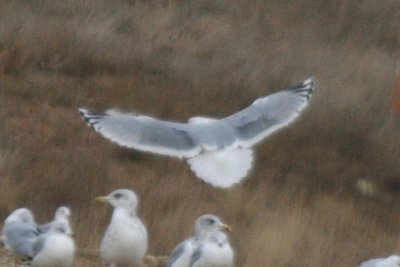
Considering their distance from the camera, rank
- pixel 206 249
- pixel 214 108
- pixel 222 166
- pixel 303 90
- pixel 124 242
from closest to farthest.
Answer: pixel 206 249
pixel 124 242
pixel 222 166
pixel 303 90
pixel 214 108

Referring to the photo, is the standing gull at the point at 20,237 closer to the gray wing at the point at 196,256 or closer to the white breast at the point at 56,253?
the white breast at the point at 56,253

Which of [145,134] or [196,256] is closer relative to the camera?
[196,256]

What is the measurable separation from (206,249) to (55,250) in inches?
30.8

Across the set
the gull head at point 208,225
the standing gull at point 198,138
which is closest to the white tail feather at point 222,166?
the standing gull at point 198,138

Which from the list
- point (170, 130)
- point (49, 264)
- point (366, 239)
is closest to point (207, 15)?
point (366, 239)

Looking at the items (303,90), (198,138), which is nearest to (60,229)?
(198,138)

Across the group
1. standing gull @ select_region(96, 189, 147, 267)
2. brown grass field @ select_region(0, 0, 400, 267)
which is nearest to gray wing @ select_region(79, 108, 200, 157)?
standing gull @ select_region(96, 189, 147, 267)

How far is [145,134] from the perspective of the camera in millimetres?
8219

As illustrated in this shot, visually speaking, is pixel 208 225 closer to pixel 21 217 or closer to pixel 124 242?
pixel 124 242

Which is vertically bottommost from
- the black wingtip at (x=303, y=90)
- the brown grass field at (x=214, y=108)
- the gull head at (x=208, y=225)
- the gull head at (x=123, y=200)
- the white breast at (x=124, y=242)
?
the white breast at (x=124, y=242)

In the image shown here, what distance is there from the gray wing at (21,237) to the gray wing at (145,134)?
0.72m

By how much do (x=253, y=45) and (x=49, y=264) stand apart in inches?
288

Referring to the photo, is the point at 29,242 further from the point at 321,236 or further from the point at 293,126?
the point at 293,126

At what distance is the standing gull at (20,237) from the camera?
25.2 ft
